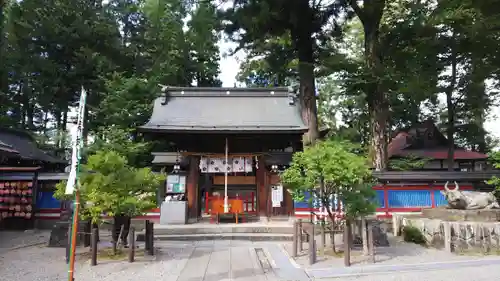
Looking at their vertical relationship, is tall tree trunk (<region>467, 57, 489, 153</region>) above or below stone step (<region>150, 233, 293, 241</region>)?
above

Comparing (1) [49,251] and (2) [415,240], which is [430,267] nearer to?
(2) [415,240]

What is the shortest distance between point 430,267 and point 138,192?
6.66 m

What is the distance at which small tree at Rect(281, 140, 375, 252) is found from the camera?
711 cm

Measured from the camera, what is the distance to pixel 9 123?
23656 millimetres

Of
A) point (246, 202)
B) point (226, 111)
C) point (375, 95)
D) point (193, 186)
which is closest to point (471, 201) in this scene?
point (375, 95)

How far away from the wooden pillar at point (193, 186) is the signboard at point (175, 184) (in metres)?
0.24

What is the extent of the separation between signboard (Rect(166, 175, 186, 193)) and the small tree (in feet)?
20.4

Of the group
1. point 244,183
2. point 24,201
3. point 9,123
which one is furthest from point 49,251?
point 9,123

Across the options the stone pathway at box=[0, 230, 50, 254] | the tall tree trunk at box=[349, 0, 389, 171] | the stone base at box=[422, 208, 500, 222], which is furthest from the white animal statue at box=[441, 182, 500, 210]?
the stone pathway at box=[0, 230, 50, 254]

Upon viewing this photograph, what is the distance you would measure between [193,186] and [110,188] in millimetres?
5959

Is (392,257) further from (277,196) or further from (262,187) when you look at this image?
(262,187)

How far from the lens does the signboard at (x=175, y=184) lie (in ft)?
42.3

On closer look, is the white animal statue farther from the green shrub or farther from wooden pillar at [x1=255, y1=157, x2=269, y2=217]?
wooden pillar at [x1=255, y1=157, x2=269, y2=217]

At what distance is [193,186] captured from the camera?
13133 millimetres
